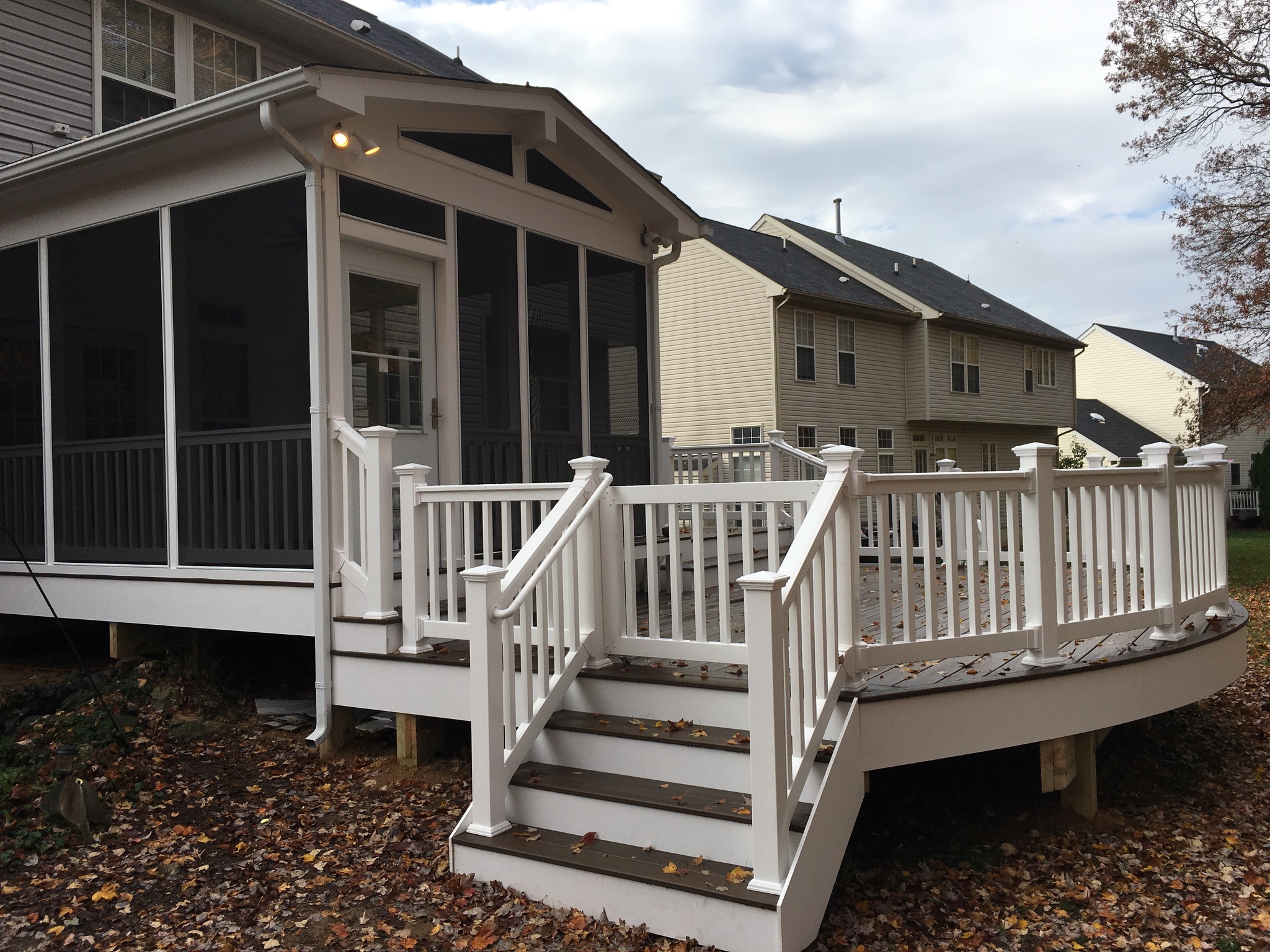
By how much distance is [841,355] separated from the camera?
21.6m

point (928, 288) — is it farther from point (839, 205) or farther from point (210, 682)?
point (210, 682)

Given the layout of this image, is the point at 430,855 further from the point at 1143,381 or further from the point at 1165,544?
the point at 1143,381

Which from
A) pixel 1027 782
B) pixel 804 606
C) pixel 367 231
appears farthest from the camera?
pixel 367 231

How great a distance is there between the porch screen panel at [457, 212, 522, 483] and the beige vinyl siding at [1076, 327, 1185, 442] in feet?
111

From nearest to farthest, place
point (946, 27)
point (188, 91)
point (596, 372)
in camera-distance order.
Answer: point (596, 372) → point (188, 91) → point (946, 27)

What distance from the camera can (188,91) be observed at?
9.78m

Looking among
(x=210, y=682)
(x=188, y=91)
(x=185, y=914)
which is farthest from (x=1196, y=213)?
(x=185, y=914)

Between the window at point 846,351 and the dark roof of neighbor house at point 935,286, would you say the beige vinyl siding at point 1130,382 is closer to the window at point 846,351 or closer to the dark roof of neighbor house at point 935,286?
the dark roof of neighbor house at point 935,286

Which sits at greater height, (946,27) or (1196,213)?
(946,27)

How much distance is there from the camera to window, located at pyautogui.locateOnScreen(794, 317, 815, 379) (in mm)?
20438

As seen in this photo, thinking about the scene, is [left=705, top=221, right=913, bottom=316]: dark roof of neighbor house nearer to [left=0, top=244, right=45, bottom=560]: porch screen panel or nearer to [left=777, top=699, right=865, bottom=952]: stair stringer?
[left=0, top=244, right=45, bottom=560]: porch screen panel

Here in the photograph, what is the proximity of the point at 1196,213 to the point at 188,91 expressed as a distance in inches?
621

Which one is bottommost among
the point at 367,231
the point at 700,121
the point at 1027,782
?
the point at 1027,782

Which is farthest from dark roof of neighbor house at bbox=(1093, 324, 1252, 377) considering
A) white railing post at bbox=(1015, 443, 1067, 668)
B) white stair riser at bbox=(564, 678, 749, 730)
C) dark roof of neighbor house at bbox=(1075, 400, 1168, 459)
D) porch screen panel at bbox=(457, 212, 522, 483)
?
white stair riser at bbox=(564, 678, 749, 730)
